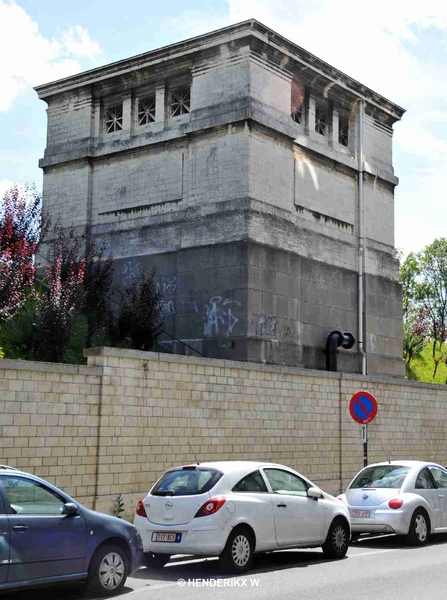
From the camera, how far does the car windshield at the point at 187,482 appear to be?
1114 centimetres


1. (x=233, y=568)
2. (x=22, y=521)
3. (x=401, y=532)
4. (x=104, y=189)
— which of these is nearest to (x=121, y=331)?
(x=104, y=189)

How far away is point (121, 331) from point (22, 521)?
539 inches

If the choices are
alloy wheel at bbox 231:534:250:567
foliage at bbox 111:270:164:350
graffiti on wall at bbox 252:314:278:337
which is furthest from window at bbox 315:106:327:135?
alloy wheel at bbox 231:534:250:567

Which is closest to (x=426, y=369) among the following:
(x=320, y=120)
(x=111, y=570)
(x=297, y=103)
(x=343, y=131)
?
(x=343, y=131)

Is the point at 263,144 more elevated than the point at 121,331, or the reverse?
the point at 263,144

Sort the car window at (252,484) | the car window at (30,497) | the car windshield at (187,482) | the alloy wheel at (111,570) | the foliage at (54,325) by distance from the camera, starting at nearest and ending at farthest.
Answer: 1. the car window at (30,497)
2. the alloy wheel at (111,570)
3. the car windshield at (187,482)
4. the car window at (252,484)
5. the foliage at (54,325)

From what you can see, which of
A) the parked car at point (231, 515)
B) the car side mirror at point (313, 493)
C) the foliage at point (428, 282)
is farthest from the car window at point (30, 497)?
the foliage at point (428, 282)

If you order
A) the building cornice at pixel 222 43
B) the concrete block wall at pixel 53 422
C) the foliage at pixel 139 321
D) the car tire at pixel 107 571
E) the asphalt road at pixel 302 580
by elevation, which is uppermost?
the building cornice at pixel 222 43

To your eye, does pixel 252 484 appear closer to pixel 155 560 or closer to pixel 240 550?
pixel 240 550

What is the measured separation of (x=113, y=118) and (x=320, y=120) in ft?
21.8

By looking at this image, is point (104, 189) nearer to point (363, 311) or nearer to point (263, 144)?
point (263, 144)

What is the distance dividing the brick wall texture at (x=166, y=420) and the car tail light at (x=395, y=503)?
4.52 meters

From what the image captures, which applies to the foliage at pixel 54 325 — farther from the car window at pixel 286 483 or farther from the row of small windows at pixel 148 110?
the row of small windows at pixel 148 110

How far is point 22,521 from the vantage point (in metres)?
8.77
